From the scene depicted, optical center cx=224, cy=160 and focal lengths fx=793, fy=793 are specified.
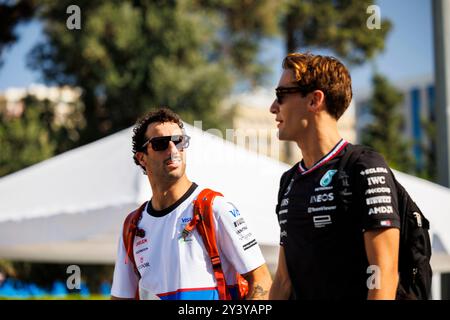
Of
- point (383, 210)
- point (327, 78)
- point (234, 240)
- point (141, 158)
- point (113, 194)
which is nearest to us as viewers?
point (383, 210)

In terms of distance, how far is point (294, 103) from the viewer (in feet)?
10.1

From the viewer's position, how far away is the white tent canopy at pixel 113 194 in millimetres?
6035

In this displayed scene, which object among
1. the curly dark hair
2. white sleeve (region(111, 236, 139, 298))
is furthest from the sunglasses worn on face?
white sleeve (region(111, 236, 139, 298))

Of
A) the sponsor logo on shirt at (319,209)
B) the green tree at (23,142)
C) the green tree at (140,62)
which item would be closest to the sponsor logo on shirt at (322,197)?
the sponsor logo on shirt at (319,209)

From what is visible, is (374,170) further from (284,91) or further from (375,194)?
(284,91)

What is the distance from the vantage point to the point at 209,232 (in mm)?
3408

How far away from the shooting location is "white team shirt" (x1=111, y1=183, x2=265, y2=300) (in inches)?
133

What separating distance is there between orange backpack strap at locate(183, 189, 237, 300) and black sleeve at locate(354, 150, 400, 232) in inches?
32.7

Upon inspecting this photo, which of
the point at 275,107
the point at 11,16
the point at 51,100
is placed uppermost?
the point at 11,16

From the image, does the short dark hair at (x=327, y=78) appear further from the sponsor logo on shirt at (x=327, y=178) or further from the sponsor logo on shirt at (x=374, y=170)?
the sponsor logo on shirt at (x=374, y=170)

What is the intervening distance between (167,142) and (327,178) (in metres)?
1.01

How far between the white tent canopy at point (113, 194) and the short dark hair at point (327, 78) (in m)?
2.99

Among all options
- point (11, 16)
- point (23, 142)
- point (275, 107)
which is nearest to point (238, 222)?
point (275, 107)
